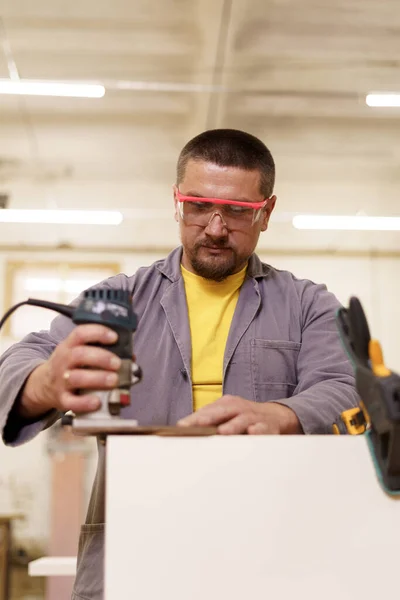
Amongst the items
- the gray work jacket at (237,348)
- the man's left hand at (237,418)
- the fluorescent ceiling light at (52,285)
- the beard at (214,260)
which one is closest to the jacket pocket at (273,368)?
the gray work jacket at (237,348)

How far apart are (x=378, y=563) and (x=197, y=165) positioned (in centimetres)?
101

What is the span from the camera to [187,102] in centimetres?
533

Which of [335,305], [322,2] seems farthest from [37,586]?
[335,305]

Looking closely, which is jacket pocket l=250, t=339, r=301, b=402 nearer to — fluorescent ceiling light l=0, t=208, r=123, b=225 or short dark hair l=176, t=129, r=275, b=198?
short dark hair l=176, t=129, r=275, b=198

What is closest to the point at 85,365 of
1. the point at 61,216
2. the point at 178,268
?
the point at 178,268

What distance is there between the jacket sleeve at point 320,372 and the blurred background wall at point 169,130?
121 inches

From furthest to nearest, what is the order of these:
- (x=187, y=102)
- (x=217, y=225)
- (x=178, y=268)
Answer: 1. (x=187, y=102)
2. (x=178, y=268)
3. (x=217, y=225)

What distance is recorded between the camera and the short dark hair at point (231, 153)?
1653mm

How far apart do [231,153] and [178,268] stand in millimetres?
299

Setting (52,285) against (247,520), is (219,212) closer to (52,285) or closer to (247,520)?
(247,520)

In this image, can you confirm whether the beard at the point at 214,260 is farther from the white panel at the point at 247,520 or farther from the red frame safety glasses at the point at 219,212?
the white panel at the point at 247,520

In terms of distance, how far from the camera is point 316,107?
17.4 ft

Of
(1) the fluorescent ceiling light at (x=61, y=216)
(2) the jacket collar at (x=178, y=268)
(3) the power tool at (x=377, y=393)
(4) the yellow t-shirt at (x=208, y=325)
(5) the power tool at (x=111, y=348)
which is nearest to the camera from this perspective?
(3) the power tool at (x=377, y=393)

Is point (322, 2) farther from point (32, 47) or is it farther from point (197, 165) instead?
point (197, 165)
